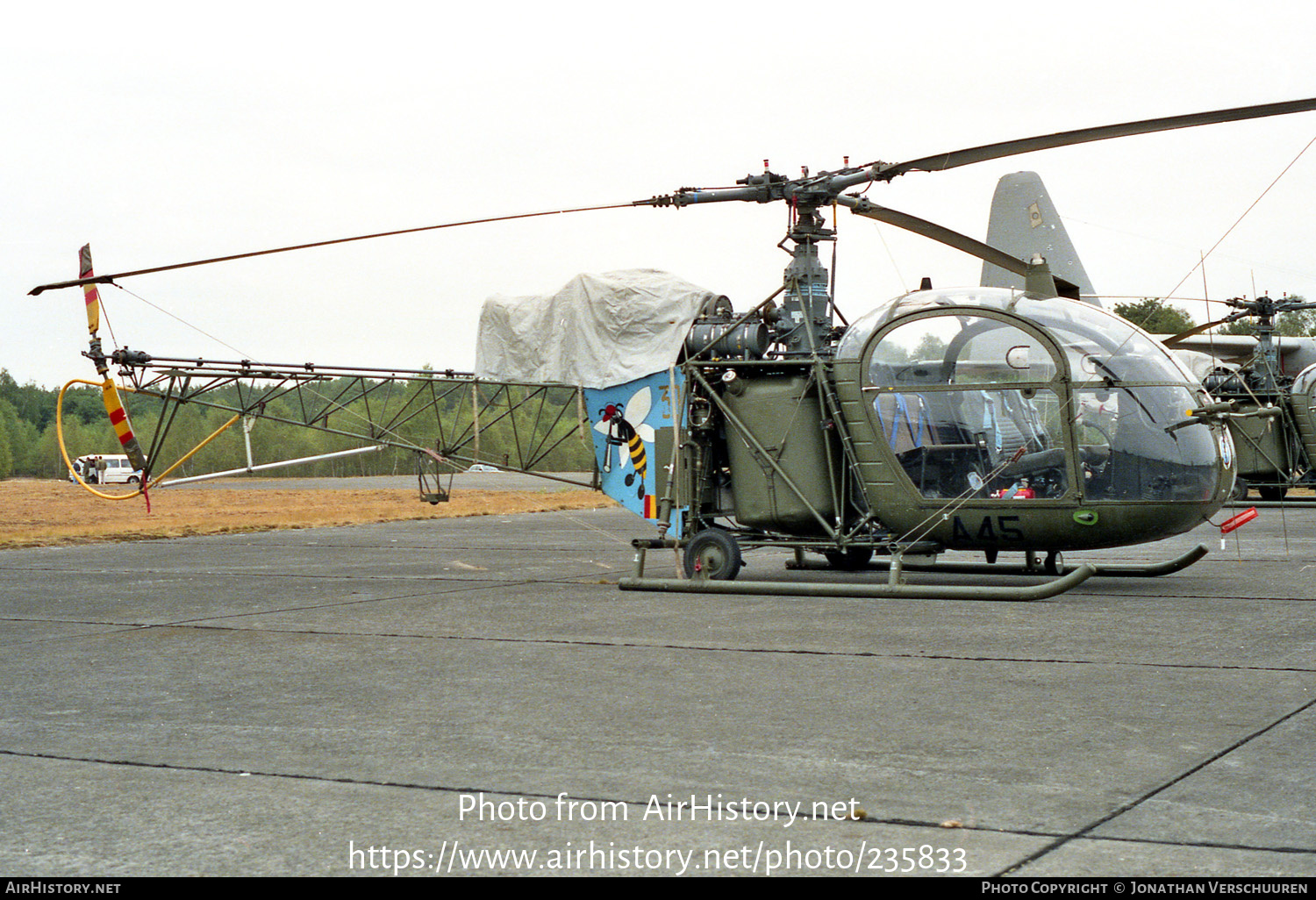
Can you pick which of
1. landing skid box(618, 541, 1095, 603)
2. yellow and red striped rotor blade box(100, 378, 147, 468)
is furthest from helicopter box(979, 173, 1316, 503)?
yellow and red striped rotor blade box(100, 378, 147, 468)

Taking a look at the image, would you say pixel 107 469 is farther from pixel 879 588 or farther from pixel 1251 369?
pixel 879 588

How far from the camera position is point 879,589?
955 centimetres

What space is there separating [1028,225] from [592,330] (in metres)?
14.2

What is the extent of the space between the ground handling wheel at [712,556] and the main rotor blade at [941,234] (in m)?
2.96

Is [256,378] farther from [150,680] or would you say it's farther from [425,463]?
[150,680]

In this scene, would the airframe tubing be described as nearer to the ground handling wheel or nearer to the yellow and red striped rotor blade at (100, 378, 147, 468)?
the ground handling wheel

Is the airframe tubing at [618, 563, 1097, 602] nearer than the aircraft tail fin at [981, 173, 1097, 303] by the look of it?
Yes

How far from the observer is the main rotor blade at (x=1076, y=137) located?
7648mm

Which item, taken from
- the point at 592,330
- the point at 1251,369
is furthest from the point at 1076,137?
the point at 1251,369

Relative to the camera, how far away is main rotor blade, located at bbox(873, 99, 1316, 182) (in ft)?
25.1

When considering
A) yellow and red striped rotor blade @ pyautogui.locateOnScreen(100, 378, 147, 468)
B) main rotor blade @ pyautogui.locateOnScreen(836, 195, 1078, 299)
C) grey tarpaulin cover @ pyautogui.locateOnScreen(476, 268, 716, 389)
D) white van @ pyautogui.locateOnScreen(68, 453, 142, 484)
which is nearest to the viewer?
main rotor blade @ pyautogui.locateOnScreen(836, 195, 1078, 299)

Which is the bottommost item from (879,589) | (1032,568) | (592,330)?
(1032,568)

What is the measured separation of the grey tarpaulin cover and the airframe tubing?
7.34 feet

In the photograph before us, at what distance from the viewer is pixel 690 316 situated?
11.7 meters
